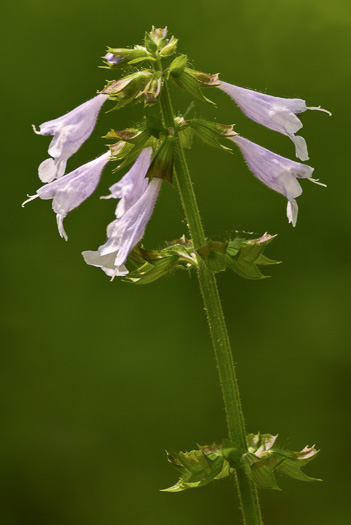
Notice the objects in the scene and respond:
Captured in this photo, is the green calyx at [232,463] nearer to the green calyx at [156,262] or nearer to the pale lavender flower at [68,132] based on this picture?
the green calyx at [156,262]

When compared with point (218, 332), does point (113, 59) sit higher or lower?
higher

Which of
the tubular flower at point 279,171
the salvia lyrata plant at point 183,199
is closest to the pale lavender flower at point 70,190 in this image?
the salvia lyrata plant at point 183,199

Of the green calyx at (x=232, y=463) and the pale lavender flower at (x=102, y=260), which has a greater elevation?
the pale lavender flower at (x=102, y=260)

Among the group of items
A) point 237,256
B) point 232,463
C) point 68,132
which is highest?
point 68,132

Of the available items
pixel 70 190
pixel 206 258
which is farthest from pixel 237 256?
pixel 70 190

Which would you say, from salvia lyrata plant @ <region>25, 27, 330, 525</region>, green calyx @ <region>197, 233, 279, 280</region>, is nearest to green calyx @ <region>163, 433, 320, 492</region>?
salvia lyrata plant @ <region>25, 27, 330, 525</region>

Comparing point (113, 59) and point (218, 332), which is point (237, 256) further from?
point (113, 59)

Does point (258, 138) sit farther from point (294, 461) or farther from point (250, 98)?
point (294, 461)
